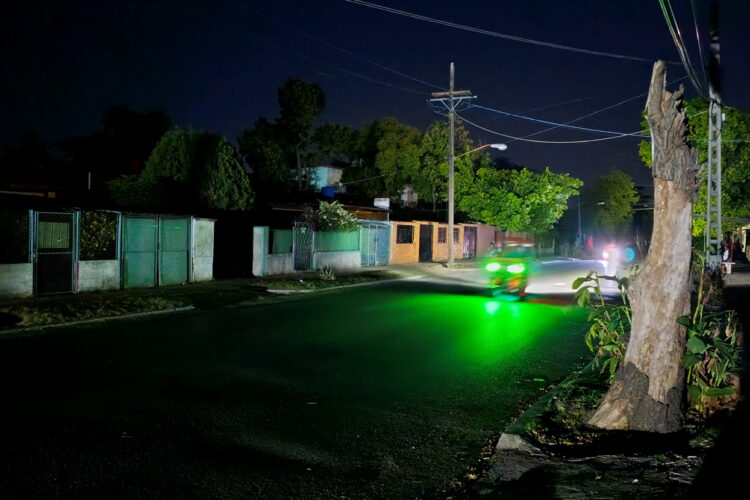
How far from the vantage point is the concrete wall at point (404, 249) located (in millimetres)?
33969

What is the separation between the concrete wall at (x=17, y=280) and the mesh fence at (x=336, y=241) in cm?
1287

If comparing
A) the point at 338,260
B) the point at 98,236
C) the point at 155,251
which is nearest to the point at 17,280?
the point at 98,236

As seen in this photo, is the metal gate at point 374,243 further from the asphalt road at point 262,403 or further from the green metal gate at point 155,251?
Answer: the asphalt road at point 262,403

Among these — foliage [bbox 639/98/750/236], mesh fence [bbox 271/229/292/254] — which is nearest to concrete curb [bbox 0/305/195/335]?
mesh fence [bbox 271/229/292/254]

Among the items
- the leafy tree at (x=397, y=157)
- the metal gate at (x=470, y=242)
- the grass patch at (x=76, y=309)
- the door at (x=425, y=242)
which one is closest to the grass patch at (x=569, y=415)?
the grass patch at (x=76, y=309)

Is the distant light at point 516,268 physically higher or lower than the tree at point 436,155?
lower

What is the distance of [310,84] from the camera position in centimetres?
4588

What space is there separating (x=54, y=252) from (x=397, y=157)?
38511mm

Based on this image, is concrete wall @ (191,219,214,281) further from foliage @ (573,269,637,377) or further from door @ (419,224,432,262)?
door @ (419,224,432,262)

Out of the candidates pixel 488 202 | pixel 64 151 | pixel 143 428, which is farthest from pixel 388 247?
pixel 64 151

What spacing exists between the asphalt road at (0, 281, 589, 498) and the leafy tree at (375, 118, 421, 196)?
3901cm

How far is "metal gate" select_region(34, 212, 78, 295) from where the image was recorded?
49.6 feet

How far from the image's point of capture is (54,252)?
15477 millimetres

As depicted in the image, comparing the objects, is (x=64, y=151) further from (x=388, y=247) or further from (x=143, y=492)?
(x=143, y=492)
